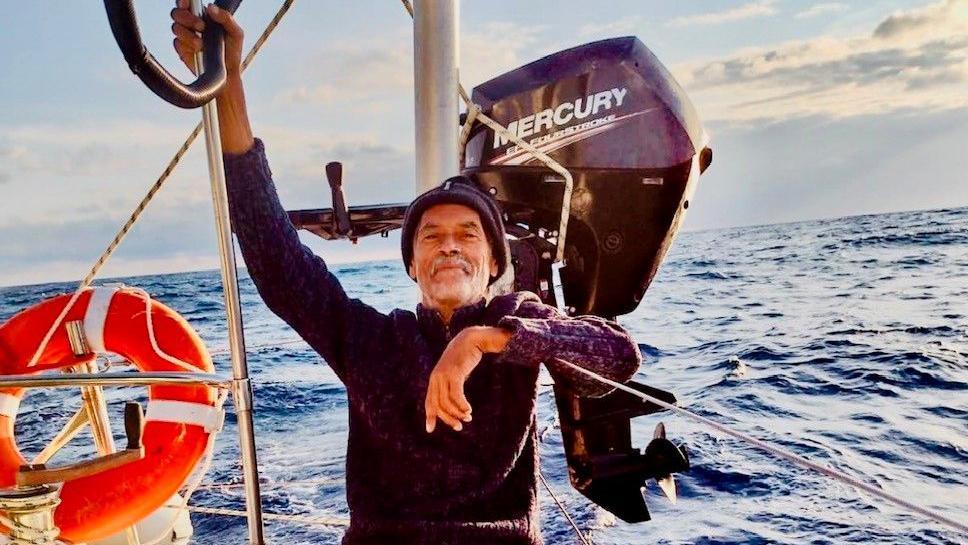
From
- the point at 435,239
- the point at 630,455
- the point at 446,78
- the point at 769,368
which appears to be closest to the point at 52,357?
the point at 435,239

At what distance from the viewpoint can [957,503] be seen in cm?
363

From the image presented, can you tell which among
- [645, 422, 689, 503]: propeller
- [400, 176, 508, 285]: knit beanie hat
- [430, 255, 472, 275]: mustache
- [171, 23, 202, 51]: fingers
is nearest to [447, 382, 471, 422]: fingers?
[430, 255, 472, 275]: mustache

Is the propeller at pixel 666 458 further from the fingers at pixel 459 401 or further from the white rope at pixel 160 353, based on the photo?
the white rope at pixel 160 353

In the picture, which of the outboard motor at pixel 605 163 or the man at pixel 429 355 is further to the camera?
the outboard motor at pixel 605 163

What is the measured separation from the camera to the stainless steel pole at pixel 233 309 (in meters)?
1.24

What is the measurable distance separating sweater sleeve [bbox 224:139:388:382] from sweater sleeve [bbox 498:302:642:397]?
0.45 metres

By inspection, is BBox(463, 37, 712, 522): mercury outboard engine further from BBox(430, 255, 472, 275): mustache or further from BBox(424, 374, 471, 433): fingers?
BBox(424, 374, 471, 433): fingers

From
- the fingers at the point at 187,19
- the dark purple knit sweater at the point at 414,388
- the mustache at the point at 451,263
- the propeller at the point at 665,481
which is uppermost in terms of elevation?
the fingers at the point at 187,19

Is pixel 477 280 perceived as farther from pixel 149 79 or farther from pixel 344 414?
pixel 344 414

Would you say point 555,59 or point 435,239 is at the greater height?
point 555,59

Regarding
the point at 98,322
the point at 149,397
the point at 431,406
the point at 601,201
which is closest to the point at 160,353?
the point at 149,397

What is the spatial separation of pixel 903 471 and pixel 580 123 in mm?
3320

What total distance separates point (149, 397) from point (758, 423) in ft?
14.4

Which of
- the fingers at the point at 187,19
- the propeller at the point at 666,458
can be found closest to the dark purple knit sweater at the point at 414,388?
the fingers at the point at 187,19
